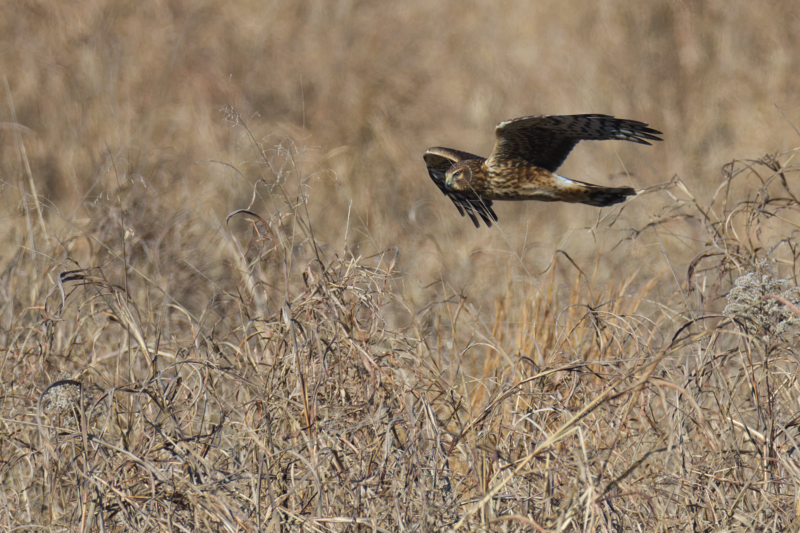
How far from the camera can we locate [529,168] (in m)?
2.81

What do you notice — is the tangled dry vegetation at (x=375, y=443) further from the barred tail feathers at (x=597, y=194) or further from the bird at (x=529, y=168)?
the bird at (x=529, y=168)

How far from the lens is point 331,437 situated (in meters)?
1.70

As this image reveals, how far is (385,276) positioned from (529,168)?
1.19 meters


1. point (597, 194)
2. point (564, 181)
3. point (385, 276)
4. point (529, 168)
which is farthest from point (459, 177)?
point (385, 276)

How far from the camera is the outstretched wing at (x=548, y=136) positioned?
2461 mm

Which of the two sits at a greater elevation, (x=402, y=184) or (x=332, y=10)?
(x=332, y=10)

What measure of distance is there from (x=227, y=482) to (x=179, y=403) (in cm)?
37

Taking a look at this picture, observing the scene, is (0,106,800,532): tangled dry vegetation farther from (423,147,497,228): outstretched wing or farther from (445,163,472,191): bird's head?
(423,147,497,228): outstretched wing

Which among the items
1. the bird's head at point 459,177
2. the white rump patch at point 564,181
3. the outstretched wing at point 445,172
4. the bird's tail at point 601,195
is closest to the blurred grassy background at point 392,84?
the outstretched wing at point 445,172

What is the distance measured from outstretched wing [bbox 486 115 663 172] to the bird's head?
0.09 metres

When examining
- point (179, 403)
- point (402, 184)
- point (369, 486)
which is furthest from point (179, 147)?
point (369, 486)

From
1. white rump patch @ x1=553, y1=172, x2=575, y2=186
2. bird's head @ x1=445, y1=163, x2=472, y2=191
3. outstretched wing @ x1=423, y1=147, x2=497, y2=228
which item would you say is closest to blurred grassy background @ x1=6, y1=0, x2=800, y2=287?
outstretched wing @ x1=423, y1=147, x2=497, y2=228

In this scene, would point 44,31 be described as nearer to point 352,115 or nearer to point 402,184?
point 352,115

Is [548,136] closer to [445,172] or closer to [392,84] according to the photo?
[445,172]
